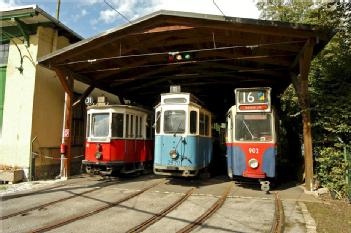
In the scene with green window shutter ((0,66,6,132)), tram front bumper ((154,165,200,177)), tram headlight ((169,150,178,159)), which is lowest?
tram front bumper ((154,165,200,177))

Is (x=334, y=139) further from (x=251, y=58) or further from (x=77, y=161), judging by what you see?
(x=77, y=161)

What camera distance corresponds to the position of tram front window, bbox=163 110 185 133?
11.6 meters


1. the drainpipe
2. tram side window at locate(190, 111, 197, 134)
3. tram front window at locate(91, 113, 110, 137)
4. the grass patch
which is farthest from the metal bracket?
the grass patch

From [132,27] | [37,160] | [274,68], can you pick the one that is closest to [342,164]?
[274,68]

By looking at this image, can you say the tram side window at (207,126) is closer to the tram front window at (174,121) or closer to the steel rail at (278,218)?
the tram front window at (174,121)

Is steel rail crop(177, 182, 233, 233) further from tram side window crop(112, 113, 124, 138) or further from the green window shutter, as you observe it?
the green window shutter

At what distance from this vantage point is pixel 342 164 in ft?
33.0

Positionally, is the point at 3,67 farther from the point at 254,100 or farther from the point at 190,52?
the point at 254,100

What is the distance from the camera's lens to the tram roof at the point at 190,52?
34.8 ft

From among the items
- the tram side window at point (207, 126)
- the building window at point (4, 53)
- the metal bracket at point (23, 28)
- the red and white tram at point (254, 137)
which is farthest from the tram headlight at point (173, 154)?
the building window at point (4, 53)

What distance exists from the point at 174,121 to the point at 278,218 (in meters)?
5.28

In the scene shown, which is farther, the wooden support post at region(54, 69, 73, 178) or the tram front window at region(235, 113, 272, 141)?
the wooden support post at region(54, 69, 73, 178)

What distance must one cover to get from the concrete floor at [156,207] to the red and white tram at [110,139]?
0.82 meters

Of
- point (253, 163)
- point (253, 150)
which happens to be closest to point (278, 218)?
point (253, 163)
